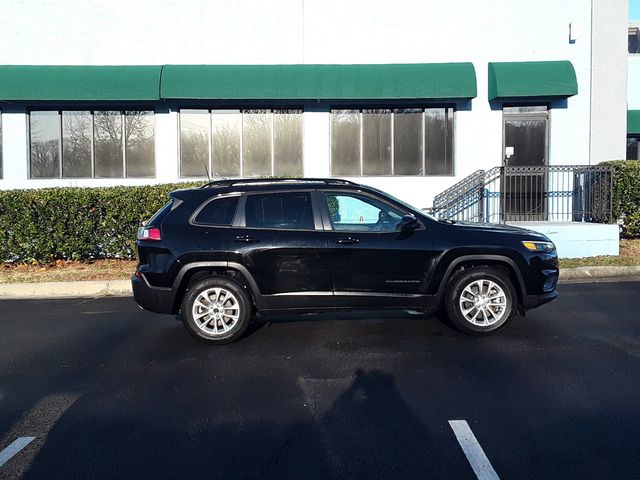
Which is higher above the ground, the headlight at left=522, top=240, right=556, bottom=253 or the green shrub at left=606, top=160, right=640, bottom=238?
the green shrub at left=606, top=160, right=640, bottom=238

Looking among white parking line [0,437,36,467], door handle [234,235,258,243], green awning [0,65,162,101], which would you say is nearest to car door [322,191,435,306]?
door handle [234,235,258,243]

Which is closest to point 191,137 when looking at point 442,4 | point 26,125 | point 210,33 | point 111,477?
point 210,33

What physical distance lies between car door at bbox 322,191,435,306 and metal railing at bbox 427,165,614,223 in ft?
23.8

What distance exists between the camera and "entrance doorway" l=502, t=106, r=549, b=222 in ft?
45.7

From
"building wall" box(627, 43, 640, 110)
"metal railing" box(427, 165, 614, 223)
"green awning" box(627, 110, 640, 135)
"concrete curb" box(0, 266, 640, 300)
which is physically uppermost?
"building wall" box(627, 43, 640, 110)

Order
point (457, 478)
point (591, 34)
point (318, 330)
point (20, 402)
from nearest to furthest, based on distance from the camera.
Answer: point (457, 478), point (20, 402), point (318, 330), point (591, 34)

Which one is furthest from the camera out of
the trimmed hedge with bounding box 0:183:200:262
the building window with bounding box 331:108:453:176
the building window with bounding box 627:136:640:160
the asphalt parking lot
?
the building window with bounding box 627:136:640:160

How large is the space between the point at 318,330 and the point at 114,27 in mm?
10975

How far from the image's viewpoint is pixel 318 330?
7066mm

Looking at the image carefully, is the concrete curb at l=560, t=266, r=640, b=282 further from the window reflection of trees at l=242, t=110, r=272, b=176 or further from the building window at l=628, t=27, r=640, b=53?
the building window at l=628, t=27, r=640, b=53

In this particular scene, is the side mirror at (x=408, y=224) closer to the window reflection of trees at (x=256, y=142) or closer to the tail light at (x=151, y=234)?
the tail light at (x=151, y=234)

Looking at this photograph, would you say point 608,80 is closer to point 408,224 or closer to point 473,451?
point 408,224

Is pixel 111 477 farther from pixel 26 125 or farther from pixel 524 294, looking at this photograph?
pixel 26 125

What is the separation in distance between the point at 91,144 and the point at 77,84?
177 centimetres
